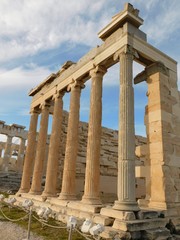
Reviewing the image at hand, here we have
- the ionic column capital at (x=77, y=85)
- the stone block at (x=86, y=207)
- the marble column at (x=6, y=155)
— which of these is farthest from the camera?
the marble column at (x=6, y=155)

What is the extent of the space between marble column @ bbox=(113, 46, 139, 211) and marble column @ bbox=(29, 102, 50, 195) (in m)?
7.69

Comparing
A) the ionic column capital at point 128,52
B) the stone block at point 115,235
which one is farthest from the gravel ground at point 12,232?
the ionic column capital at point 128,52

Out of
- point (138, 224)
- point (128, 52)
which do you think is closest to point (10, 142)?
point (128, 52)

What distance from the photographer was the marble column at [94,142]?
9820 millimetres

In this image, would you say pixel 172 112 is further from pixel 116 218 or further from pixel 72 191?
pixel 72 191

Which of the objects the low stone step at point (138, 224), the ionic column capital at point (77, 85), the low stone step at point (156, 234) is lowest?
the low stone step at point (156, 234)

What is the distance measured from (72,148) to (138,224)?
5.48 meters

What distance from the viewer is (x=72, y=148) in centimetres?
1195

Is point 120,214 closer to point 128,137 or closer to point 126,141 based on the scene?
point 126,141

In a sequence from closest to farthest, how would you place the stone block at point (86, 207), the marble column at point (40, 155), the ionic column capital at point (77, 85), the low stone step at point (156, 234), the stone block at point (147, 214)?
1. the low stone step at point (156, 234)
2. the stone block at point (147, 214)
3. the stone block at point (86, 207)
4. the ionic column capital at point (77, 85)
5. the marble column at point (40, 155)

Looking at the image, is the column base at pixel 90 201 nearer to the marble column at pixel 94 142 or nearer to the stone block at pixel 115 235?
the marble column at pixel 94 142

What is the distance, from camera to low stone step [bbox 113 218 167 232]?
7102 millimetres

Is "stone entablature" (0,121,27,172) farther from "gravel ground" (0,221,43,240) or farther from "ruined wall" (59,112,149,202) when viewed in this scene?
"gravel ground" (0,221,43,240)

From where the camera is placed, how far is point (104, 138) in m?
18.2
